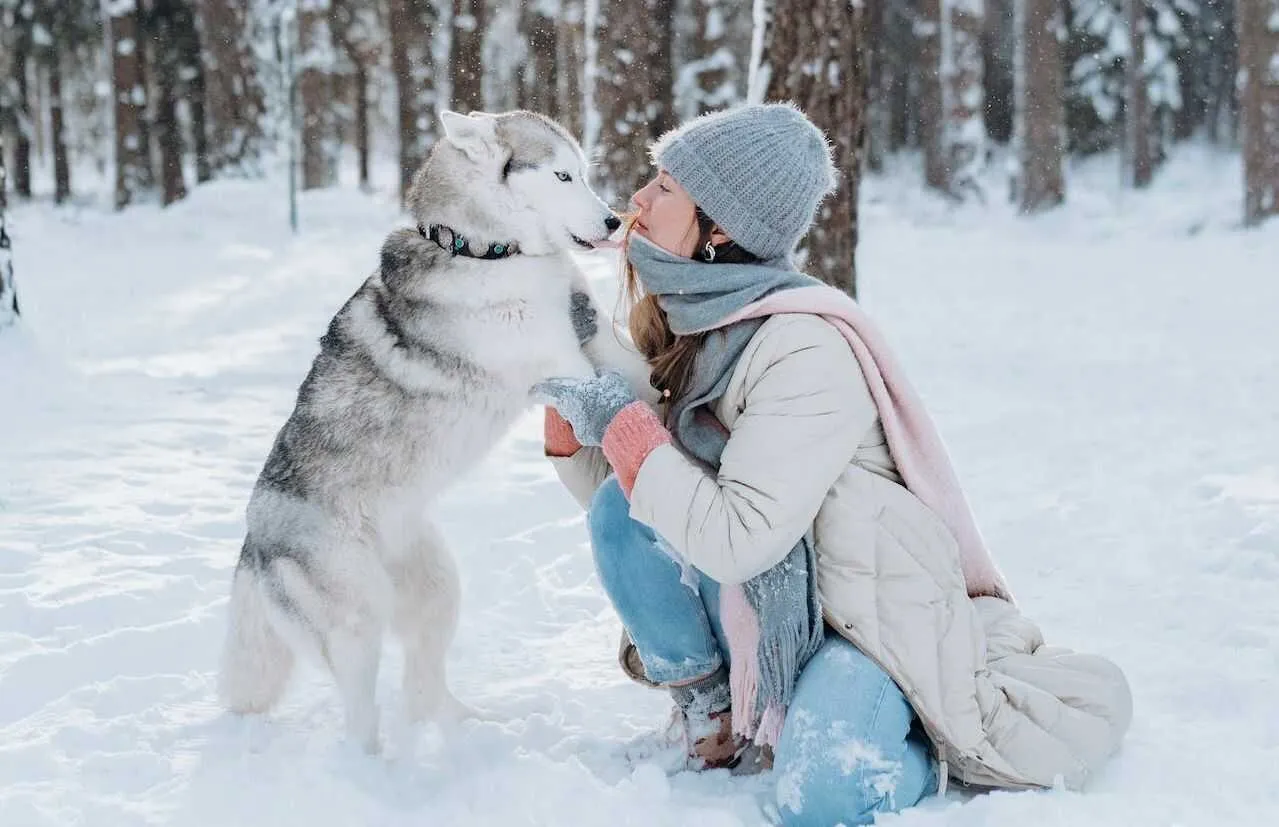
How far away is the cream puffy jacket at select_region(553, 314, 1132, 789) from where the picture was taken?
2537 millimetres

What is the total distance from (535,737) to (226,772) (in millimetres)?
803

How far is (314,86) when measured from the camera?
26266 millimetres

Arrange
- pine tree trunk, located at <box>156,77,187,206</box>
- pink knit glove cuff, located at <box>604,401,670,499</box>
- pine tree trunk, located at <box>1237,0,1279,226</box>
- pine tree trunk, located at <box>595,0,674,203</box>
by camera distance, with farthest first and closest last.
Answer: pine tree trunk, located at <box>156,77,187,206</box> → pine tree trunk, located at <box>1237,0,1279,226</box> → pine tree trunk, located at <box>595,0,674,203</box> → pink knit glove cuff, located at <box>604,401,670,499</box>

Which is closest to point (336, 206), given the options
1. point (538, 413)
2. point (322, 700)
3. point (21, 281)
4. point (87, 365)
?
point (21, 281)

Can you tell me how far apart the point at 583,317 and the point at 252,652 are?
4.14ft

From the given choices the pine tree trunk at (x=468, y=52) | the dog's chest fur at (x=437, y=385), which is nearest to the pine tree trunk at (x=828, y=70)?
the dog's chest fur at (x=437, y=385)

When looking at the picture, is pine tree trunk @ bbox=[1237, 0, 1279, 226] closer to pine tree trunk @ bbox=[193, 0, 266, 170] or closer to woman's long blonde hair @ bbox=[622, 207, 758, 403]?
woman's long blonde hair @ bbox=[622, 207, 758, 403]

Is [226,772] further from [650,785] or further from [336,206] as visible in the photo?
[336,206]

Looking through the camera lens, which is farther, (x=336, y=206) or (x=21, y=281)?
(x=336, y=206)

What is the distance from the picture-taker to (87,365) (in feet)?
27.5

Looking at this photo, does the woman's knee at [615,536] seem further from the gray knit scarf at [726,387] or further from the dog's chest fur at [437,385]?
the dog's chest fur at [437,385]

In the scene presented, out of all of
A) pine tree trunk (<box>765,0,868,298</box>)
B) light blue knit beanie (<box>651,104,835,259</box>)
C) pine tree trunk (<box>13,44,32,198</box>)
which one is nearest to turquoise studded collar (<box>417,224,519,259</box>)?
light blue knit beanie (<box>651,104,835,259</box>)

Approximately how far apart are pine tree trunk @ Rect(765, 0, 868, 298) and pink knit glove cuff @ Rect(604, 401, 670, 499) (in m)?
3.62

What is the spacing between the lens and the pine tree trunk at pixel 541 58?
68.6 ft
